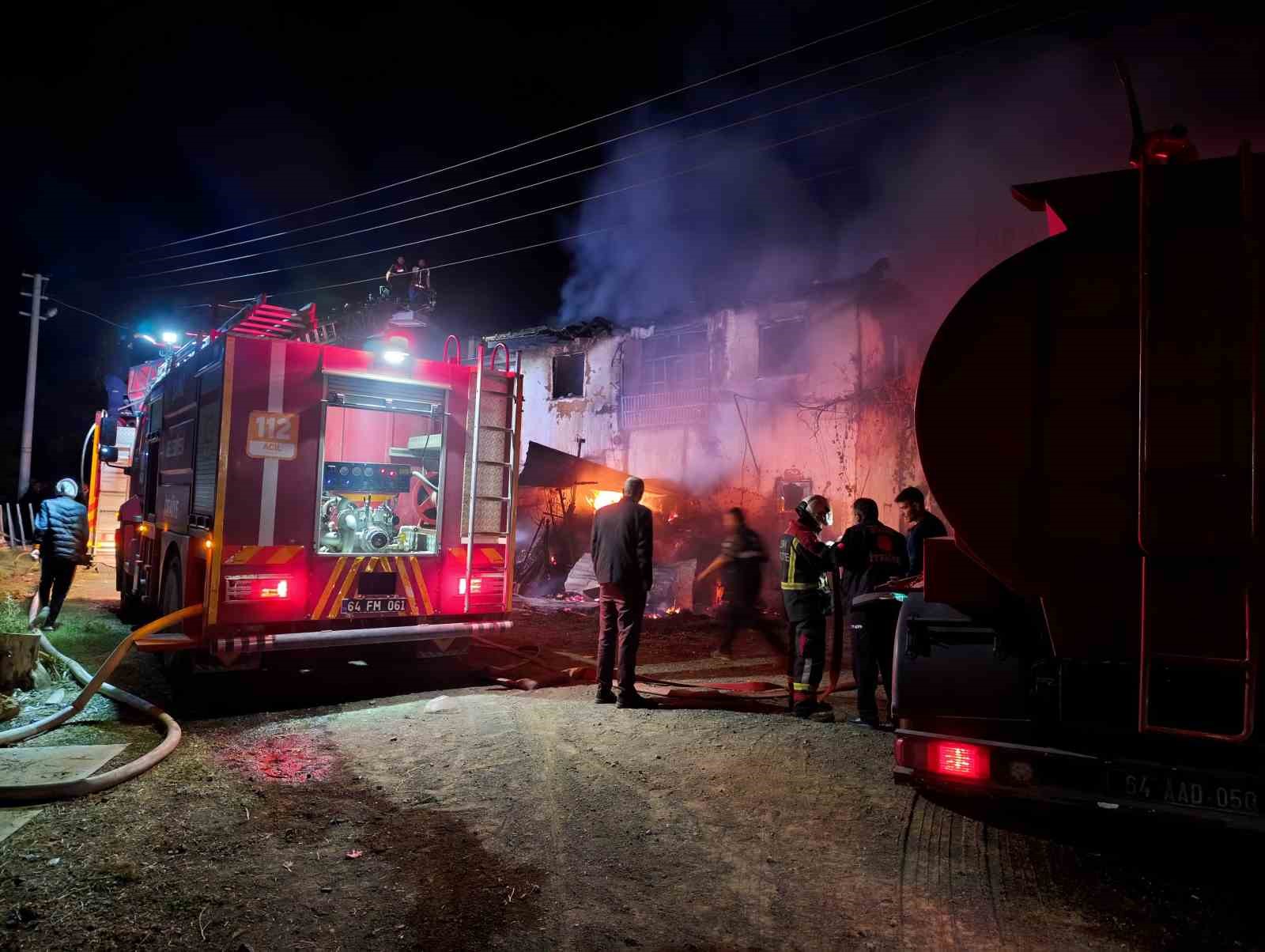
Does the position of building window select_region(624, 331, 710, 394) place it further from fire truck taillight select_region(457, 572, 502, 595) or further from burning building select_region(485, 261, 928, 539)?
fire truck taillight select_region(457, 572, 502, 595)

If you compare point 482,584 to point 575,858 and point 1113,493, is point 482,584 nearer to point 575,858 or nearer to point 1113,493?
point 575,858

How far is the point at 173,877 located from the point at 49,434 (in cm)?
4548

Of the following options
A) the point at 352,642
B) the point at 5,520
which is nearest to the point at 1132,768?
the point at 352,642

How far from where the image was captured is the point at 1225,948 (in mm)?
2756

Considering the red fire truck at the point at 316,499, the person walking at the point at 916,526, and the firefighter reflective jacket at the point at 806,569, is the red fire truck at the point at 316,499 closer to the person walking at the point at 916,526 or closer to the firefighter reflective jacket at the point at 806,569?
the firefighter reflective jacket at the point at 806,569

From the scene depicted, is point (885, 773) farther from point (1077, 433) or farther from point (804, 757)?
point (1077, 433)

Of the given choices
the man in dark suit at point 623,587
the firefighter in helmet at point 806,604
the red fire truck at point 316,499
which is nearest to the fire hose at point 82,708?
the red fire truck at point 316,499

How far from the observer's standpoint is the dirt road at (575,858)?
9.39 ft

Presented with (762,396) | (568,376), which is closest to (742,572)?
(762,396)

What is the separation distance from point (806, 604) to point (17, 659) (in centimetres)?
654

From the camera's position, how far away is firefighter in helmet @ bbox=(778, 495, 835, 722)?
6246 mm

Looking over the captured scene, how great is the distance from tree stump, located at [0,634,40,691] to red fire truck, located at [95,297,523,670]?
1.04 m

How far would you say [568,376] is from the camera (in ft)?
88.7

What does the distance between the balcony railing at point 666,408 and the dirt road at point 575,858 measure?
17761mm
